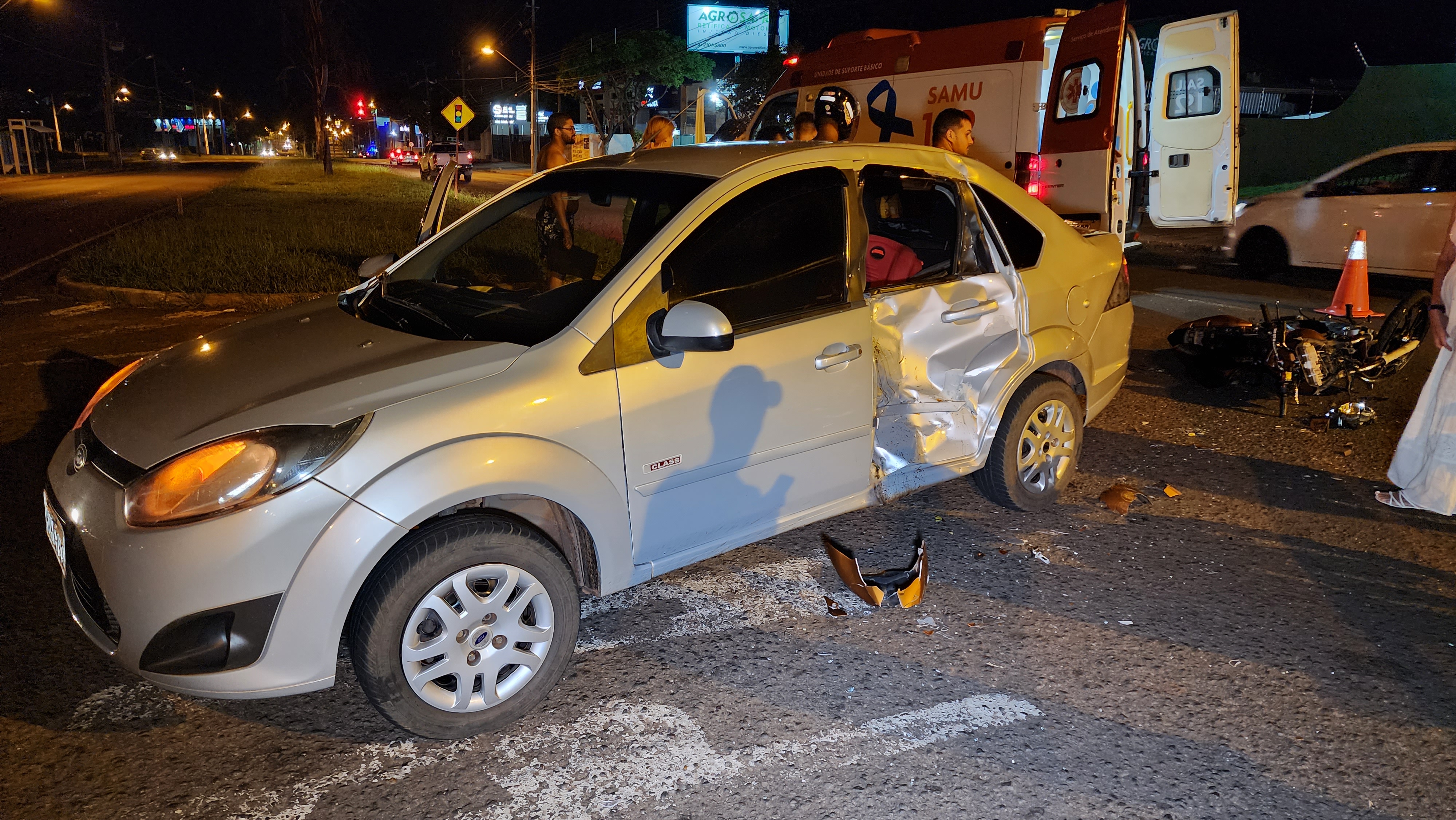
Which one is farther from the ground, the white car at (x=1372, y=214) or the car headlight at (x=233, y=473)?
Result: the white car at (x=1372, y=214)

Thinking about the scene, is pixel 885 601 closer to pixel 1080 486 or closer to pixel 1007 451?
pixel 1007 451

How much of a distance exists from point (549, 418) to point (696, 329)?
21.4 inches

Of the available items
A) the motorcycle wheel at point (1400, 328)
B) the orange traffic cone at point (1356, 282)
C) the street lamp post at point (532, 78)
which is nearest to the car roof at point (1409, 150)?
the orange traffic cone at point (1356, 282)

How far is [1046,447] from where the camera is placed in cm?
478

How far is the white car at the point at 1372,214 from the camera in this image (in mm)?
10570

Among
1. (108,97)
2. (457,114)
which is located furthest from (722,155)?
(108,97)

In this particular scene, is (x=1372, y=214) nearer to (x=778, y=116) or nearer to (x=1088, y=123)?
(x=1088, y=123)

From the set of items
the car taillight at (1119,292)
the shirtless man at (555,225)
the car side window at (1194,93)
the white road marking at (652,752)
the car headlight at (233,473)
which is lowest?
the white road marking at (652,752)

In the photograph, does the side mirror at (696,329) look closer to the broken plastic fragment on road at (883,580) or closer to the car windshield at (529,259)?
the car windshield at (529,259)

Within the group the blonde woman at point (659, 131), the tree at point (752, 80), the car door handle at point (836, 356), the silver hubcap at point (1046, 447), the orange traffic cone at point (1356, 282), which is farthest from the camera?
the tree at point (752, 80)

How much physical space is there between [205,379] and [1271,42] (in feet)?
196

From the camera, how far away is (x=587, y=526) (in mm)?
3182

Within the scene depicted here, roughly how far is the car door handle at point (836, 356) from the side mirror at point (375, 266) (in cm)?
203

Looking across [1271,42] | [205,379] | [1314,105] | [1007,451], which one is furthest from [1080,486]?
[1271,42]
